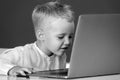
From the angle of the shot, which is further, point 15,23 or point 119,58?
point 15,23

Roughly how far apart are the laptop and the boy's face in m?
0.45

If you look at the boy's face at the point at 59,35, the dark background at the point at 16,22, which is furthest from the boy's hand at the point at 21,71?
the dark background at the point at 16,22

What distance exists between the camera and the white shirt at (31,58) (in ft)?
4.94

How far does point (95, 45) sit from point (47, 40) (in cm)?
69

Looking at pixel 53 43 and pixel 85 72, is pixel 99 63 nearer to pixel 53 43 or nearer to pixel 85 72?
pixel 85 72

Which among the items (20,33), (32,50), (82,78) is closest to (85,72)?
(82,78)

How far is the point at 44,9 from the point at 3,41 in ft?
4.99

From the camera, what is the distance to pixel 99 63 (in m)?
0.98

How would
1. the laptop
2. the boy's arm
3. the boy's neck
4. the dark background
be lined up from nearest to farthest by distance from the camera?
the laptop → the boy's arm → the boy's neck → the dark background

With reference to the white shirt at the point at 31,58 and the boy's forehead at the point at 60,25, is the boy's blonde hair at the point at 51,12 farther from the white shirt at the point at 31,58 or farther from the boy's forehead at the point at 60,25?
the white shirt at the point at 31,58

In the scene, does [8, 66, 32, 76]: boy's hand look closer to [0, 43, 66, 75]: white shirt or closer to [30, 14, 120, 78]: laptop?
[30, 14, 120, 78]: laptop

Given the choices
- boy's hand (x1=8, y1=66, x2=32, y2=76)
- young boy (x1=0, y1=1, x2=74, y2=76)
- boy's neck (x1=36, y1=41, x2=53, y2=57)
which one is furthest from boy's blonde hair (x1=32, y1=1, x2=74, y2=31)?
boy's hand (x1=8, y1=66, x2=32, y2=76)

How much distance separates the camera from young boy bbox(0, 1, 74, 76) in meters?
1.48

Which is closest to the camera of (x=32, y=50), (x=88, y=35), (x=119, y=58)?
(x=88, y=35)
